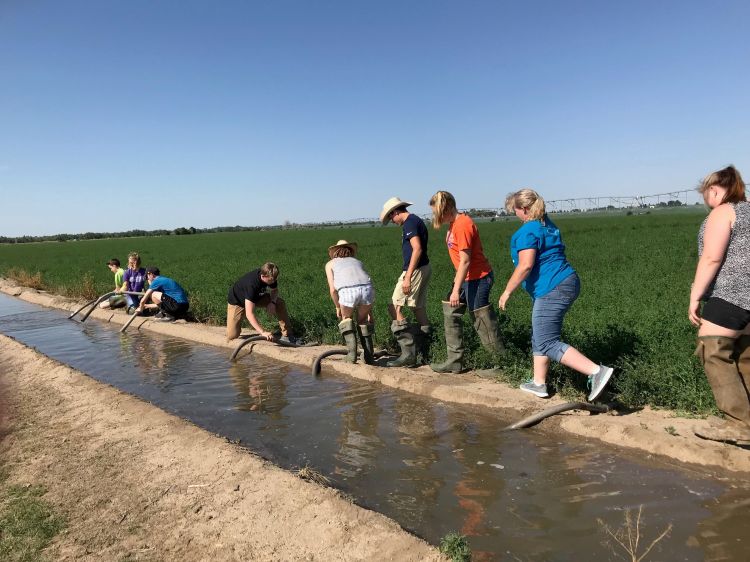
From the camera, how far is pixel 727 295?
11.6 feet

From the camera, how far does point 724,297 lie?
355 centimetres

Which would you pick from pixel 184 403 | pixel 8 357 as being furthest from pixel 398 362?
pixel 8 357

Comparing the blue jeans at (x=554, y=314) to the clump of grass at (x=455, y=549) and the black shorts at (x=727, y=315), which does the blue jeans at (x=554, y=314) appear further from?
the clump of grass at (x=455, y=549)

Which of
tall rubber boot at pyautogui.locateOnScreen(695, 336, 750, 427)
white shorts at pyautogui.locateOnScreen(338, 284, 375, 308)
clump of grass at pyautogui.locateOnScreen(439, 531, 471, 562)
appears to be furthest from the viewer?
white shorts at pyautogui.locateOnScreen(338, 284, 375, 308)

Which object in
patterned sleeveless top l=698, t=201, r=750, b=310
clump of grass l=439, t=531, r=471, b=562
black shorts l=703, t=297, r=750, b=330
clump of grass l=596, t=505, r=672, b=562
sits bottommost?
clump of grass l=596, t=505, r=672, b=562

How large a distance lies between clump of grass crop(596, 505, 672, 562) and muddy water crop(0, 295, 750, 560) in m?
0.03

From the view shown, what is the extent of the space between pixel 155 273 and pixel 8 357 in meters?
3.28

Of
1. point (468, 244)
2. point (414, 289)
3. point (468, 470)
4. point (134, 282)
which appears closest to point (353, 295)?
point (414, 289)

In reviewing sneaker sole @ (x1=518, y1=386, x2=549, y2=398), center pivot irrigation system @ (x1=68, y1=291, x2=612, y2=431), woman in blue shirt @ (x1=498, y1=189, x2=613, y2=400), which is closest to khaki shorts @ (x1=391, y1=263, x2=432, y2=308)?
center pivot irrigation system @ (x1=68, y1=291, x2=612, y2=431)

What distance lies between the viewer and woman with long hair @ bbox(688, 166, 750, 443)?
3482 millimetres

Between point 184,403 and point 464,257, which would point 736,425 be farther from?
point 184,403

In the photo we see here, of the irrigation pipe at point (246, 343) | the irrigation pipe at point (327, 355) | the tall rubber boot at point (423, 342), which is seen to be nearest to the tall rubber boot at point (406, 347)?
the tall rubber boot at point (423, 342)

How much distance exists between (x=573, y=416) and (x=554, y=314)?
84 centimetres

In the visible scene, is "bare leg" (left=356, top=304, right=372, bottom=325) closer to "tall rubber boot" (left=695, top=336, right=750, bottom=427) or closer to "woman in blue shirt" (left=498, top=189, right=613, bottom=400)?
"woman in blue shirt" (left=498, top=189, right=613, bottom=400)
